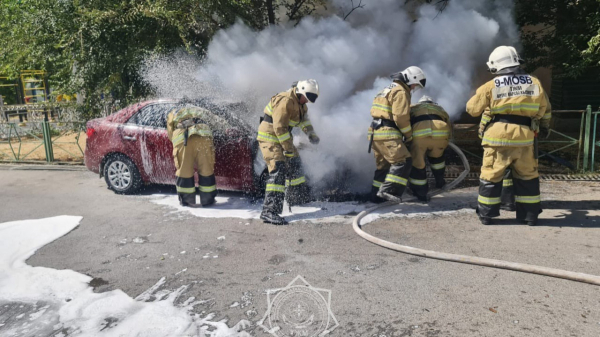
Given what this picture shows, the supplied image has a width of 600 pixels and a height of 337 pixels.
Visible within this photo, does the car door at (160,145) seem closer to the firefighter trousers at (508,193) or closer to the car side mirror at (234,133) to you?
the car side mirror at (234,133)

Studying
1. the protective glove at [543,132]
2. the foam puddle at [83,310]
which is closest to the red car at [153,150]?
the foam puddle at [83,310]

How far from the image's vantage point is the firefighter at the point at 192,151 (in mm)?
6445

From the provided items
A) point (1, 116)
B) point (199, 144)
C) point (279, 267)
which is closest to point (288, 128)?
point (199, 144)

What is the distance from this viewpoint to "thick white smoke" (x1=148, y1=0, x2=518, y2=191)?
23.7 ft

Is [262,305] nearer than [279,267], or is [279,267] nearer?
[262,305]

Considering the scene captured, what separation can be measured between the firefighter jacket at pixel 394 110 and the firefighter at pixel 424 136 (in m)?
0.25

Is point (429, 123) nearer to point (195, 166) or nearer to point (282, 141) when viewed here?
point (282, 141)

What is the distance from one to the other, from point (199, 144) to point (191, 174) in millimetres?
436

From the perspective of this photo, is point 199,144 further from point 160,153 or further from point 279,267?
point 279,267

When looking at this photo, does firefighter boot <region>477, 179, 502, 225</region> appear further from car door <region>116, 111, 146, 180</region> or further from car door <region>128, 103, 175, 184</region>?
car door <region>116, 111, 146, 180</region>

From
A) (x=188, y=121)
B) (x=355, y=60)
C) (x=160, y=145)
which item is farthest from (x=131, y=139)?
(x=355, y=60)

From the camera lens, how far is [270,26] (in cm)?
899

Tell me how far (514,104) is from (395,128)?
1461 mm

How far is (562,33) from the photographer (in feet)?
29.3
